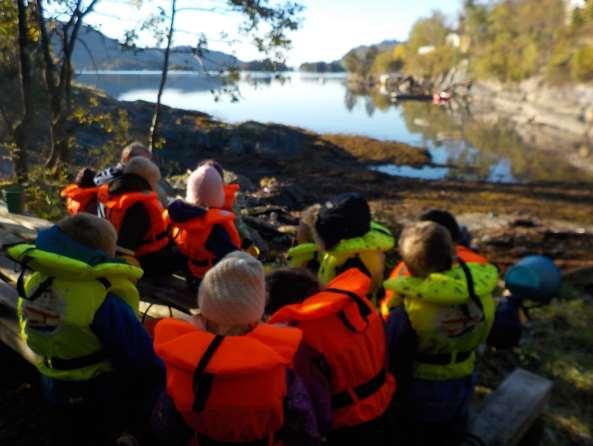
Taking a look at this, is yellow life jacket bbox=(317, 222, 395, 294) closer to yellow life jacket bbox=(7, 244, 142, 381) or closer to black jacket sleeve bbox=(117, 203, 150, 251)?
yellow life jacket bbox=(7, 244, 142, 381)

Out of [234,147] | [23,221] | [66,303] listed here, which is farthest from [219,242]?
[234,147]

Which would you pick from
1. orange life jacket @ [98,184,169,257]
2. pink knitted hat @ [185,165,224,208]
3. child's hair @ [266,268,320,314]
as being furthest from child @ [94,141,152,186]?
child's hair @ [266,268,320,314]

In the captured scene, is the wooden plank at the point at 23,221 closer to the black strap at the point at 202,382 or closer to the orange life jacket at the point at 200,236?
the orange life jacket at the point at 200,236

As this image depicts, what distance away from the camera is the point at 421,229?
2.98 metres

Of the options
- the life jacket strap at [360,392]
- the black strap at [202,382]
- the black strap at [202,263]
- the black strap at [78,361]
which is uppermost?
the black strap at [202,382]

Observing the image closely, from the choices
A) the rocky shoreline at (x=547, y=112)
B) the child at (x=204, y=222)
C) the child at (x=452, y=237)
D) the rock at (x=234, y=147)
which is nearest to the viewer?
the child at (x=452, y=237)

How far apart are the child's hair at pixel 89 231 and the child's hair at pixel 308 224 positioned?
1.53 meters

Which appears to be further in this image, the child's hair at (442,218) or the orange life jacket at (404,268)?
the child's hair at (442,218)

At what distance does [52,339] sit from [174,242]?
2.32m

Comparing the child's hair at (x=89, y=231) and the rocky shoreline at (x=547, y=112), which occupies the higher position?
the child's hair at (x=89, y=231)

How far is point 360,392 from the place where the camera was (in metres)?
2.63

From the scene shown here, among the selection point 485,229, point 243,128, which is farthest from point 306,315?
point 243,128

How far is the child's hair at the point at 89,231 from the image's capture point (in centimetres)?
264

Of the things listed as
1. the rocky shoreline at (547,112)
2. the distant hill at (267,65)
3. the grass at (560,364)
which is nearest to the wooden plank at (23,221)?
the grass at (560,364)
